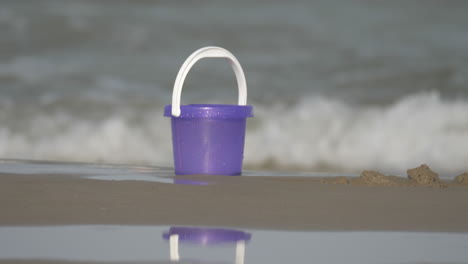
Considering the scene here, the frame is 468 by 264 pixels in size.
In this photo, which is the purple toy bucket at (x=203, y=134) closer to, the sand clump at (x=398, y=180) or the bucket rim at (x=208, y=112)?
the bucket rim at (x=208, y=112)

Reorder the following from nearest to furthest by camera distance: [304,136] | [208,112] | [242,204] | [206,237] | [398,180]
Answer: [206,237] → [242,204] → [398,180] → [208,112] → [304,136]

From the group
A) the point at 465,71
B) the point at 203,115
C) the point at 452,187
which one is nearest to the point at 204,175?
the point at 203,115

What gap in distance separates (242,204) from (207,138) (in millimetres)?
1732

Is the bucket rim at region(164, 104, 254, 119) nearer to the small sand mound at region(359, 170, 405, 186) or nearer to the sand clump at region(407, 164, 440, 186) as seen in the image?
the small sand mound at region(359, 170, 405, 186)

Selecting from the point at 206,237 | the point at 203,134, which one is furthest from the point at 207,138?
the point at 206,237

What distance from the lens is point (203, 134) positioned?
5.74m

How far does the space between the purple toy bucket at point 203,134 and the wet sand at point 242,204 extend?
0.48 m

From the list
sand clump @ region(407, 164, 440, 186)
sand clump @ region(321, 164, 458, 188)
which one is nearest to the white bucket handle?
sand clump @ region(321, 164, 458, 188)

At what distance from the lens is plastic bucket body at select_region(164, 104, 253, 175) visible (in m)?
5.73

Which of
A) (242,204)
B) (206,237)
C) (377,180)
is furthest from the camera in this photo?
(377,180)

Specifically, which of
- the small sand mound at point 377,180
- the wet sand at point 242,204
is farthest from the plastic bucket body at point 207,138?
the small sand mound at point 377,180

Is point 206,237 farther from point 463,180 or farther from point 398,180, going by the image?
point 463,180

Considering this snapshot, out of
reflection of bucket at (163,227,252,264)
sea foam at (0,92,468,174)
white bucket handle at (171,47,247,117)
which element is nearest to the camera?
reflection of bucket at (163,227,252,264)

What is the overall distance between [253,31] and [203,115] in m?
5.04
